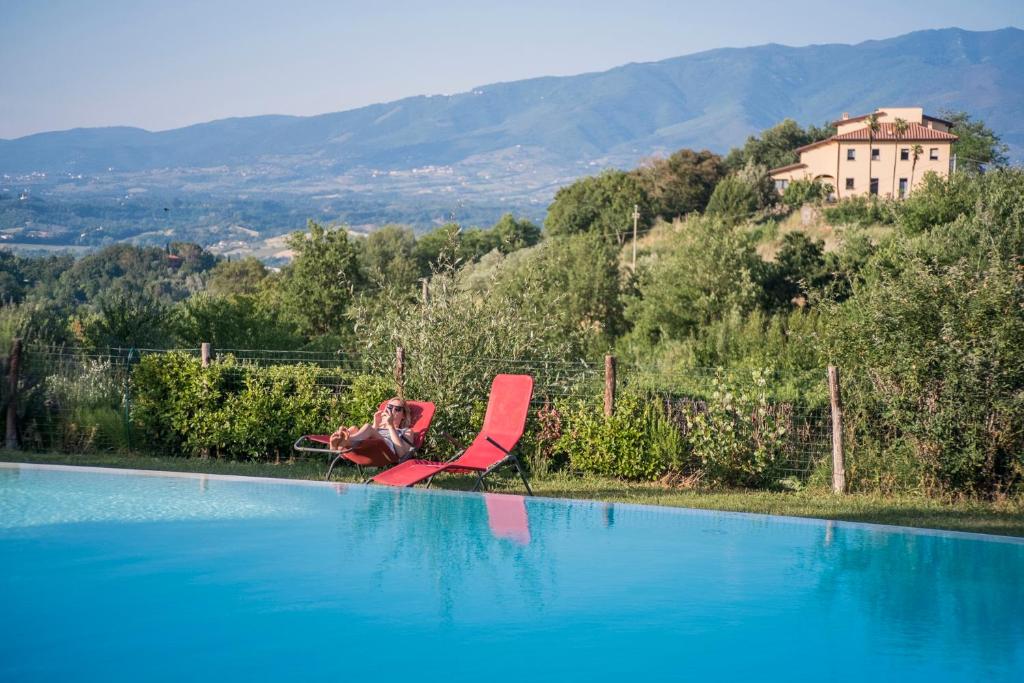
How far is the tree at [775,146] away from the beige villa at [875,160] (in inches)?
223

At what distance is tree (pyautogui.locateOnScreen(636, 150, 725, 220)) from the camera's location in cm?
6969

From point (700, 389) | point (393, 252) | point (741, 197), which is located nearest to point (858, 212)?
point (741, 197)

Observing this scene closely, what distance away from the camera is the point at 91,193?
145 m

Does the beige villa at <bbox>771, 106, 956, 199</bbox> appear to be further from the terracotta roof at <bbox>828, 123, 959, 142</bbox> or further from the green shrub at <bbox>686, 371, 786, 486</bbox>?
the green shrub at <bbox>686, 371, 786, 486</bbox>

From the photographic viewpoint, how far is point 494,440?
9.06 m

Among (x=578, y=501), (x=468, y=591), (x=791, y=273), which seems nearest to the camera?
(x=468, y=591)

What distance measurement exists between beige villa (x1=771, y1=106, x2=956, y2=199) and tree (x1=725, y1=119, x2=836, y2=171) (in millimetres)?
5658

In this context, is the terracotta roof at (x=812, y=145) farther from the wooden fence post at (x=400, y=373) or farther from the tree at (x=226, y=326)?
the wooden fence post at (x=400, y=373)

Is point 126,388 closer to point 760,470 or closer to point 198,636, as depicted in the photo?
point 198,636

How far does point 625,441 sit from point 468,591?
3289 millimetres

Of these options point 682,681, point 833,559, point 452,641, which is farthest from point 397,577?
point 833,559

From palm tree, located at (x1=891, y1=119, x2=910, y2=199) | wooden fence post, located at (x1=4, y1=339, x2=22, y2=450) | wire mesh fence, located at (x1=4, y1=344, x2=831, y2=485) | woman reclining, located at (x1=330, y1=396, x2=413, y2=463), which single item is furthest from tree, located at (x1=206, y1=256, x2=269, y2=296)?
woman reclining, located at (x1=330, y1=396, x2=413, y2=463)

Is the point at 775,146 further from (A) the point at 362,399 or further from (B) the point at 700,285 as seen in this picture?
(A) the point at 362,399

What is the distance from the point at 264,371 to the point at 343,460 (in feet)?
4.31
